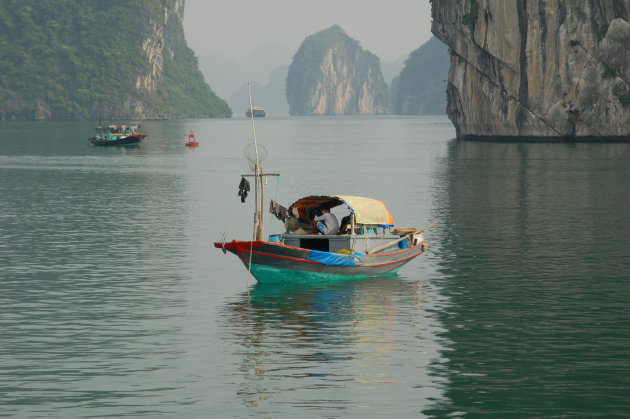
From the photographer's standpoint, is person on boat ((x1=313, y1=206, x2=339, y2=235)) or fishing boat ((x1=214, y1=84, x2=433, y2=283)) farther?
person on boat ((x1=313, y1=206, x2=339, y2=235))

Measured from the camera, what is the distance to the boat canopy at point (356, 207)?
39438mm

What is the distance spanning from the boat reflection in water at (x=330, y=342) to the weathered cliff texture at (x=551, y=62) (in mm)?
101696

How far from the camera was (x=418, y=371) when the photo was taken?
24875 mm

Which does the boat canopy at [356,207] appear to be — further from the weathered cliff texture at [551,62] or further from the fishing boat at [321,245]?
the weathered cliff texture at [551,62]

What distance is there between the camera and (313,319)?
30641mm

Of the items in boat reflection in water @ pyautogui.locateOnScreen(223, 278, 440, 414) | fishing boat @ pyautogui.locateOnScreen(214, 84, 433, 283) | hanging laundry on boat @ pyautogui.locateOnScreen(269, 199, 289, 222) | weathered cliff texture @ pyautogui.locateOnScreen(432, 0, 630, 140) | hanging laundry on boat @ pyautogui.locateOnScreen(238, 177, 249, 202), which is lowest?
boat reflection in water @ pyautogui.locateOnScreen(223, 278, 440, 414)

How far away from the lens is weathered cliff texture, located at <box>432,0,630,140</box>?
431 ft

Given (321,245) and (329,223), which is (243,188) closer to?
(329,223)

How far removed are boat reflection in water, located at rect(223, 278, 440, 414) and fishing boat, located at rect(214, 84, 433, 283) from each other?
57 cm

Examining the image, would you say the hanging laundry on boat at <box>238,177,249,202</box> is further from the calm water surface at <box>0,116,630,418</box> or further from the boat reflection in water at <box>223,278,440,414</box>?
the boat reflection in water at <box>223,278,440,414</box>

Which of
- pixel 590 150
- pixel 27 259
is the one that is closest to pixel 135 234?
pixel 27 259

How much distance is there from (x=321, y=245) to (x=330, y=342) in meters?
10.8

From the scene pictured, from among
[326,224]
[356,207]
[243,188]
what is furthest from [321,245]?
[243,188]

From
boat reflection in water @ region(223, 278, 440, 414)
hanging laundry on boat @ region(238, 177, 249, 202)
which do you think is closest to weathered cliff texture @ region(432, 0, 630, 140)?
hanging laundry on boat @ region(238, 177, 249, 202)
